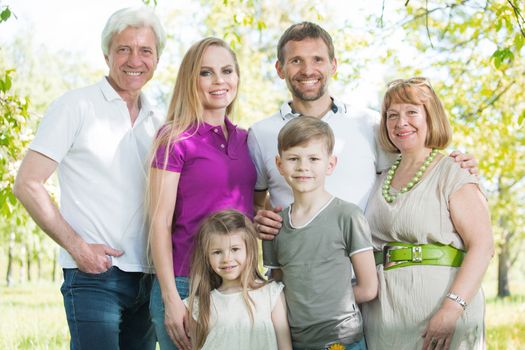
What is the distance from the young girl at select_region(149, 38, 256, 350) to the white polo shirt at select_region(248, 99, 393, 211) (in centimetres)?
24

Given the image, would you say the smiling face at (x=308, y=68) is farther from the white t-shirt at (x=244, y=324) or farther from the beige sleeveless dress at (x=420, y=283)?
the white t-shirt at (x=244, y=324)

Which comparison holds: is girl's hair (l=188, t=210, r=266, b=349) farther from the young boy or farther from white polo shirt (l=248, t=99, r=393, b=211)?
white polo shirt (l=248, t=99, r=393, b=211)

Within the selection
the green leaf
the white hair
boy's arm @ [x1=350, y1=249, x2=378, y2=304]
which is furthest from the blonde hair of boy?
the green leaf

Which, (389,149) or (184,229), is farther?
(389,149)

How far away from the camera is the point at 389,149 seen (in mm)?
3982

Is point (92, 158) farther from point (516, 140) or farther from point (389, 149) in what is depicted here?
point (516, 140)

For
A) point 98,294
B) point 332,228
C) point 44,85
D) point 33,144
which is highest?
point 44,85

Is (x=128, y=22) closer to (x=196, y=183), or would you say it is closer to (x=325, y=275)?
(x=196, y=183)

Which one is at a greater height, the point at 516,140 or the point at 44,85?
the point at 44,85

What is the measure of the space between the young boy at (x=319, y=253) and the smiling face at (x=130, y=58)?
3.09 ft

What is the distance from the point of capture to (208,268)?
3518mm

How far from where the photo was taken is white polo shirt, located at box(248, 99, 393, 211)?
3959 millimetres

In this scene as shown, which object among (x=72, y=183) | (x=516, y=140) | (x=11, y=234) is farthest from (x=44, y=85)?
(x=72, y=183)

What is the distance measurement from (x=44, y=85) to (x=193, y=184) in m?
20.2
